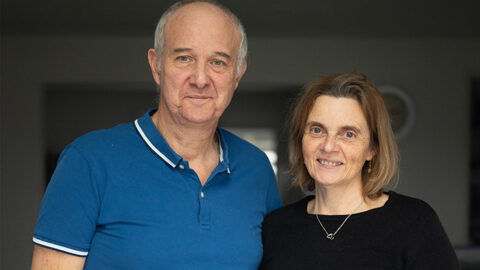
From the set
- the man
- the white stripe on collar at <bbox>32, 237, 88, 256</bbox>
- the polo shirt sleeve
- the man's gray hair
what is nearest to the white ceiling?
the man's gray hair

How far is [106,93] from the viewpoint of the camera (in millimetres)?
7359

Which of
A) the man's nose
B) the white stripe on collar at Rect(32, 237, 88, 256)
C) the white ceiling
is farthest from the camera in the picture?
the white ceiling

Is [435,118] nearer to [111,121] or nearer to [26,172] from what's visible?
[26,172]

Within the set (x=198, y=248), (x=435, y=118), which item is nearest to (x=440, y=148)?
(x=435, y=118)

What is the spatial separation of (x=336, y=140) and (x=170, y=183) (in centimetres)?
51

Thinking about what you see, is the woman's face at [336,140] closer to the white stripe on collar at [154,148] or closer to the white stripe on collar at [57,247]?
the white stripe on collar at [154,148]

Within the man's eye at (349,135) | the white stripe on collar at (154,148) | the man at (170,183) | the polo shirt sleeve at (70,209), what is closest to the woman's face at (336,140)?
the man's eye at (349,135)

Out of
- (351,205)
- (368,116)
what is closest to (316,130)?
(368,116)

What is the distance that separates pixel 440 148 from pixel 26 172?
13.3 ft

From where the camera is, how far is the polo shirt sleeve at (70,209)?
4.19 ft

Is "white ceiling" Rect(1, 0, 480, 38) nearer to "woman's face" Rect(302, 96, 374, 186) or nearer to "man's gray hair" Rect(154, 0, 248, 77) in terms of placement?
"man's gray hair" Rect(154, 0, 248, 77)

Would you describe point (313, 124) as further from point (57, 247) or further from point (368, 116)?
point (57, 247)

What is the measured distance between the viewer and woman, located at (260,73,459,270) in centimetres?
136

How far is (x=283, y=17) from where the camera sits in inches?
161
